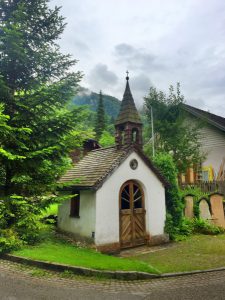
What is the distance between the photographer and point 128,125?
13.2m

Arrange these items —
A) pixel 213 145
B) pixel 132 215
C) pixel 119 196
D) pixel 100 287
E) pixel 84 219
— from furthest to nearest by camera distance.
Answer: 1. pixel 213 145
2. pixel 132 215
3. pixel 119 196
4. pixel 84 219
5. pixel 100 287

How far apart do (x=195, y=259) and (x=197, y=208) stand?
6.63m

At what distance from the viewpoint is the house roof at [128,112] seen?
1335 cm

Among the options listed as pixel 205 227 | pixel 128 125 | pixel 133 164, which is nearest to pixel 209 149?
pixel 205 227

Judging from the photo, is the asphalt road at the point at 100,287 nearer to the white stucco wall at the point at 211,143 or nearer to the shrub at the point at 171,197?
the shrub at the point at 171,197

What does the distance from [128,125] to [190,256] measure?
263 inches

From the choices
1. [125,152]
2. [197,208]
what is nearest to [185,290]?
[125,152]

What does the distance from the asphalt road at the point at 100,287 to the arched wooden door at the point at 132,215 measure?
4645 mm

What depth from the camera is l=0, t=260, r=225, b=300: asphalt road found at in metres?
5.69

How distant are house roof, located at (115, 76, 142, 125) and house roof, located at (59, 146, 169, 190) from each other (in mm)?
1555

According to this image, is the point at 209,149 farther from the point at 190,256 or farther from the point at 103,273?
the point at 103,273

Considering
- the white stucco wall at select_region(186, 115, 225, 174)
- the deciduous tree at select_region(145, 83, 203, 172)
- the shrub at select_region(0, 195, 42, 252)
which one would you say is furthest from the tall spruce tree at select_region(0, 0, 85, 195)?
the white stucco wall at select_region(186, 115, 225, 174)

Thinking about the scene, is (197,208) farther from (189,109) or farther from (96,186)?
(189,109)

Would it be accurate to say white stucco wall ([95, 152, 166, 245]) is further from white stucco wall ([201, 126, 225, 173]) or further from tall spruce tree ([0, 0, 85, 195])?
white stucco wall ([201, 126, 225, 173])
